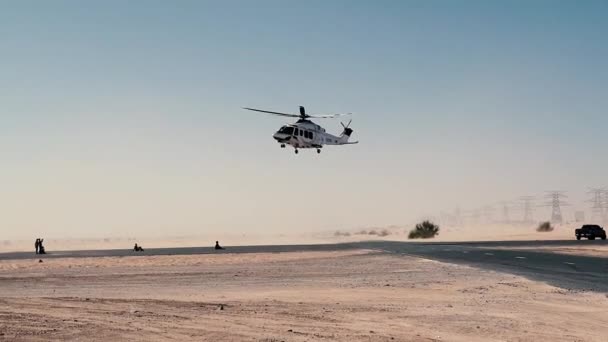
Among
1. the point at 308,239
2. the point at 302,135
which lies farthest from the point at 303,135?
the point at 308,239

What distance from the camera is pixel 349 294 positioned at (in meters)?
21.3

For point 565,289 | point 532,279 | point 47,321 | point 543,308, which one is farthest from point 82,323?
point 532,279

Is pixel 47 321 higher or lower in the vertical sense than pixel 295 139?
lower

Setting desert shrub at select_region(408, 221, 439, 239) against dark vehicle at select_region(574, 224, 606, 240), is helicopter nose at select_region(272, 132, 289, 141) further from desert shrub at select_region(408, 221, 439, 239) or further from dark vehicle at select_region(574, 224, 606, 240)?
desert shrub at select_region(408, 221, 439, 239)

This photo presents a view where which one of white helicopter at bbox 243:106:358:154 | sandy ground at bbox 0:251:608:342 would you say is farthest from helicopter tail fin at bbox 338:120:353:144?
sandy ground at bbox 0:251:608:342

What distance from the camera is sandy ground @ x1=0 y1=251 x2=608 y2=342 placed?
44.4ft

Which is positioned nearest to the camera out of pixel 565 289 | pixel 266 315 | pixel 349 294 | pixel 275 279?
pixel 266 315

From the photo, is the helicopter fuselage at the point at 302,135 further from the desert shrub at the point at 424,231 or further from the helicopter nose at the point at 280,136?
the desert shrub at the point at 424,231

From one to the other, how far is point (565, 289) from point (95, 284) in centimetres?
1737

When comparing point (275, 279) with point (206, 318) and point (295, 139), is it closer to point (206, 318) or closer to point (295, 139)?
point (206, 318)

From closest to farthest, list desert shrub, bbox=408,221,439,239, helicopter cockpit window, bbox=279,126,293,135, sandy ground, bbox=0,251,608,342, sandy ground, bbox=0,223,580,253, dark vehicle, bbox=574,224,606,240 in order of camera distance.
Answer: sandy ground, bbox=0,251,608,342 → helicopter cockpit window, bbox=279,126,293,135 → dark vehicle, bbox=574,224,606,240 → sandy ground, bbox=0,223,580,253 → desert shrub, bbox=408,221,439,239

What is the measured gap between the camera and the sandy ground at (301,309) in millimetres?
13547

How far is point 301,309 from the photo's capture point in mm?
17125

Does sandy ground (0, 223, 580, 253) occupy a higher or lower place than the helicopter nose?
lower
